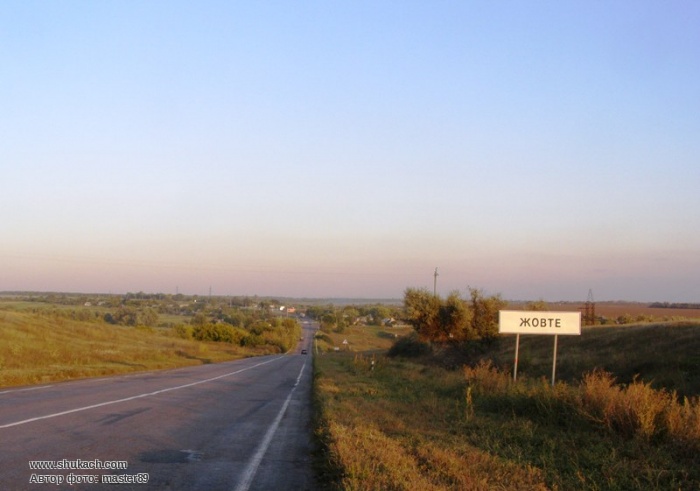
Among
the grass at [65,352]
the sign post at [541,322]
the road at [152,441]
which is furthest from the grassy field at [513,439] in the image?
the grass at [65,352]

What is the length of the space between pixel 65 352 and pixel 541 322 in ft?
91.6

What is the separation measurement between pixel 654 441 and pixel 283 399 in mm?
12684

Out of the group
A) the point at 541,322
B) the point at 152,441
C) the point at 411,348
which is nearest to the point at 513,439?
the point at 152,441

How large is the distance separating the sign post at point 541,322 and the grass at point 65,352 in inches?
657

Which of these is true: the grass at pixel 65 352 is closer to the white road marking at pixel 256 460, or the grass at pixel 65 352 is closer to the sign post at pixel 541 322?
the white road marking at pixel 256 460

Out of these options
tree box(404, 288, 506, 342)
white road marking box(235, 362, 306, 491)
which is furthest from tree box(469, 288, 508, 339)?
white road marking box(235, 362, 306, 491)

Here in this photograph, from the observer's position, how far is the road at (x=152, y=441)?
7715mm

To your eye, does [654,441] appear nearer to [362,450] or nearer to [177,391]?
[362,450]

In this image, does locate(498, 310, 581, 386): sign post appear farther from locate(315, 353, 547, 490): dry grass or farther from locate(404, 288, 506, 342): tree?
locate(404, 288, 506, 342): tree

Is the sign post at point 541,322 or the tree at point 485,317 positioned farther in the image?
the tree at point 485,317

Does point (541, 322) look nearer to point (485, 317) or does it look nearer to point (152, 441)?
point (152, 441)

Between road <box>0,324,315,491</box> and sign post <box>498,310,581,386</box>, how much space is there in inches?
237

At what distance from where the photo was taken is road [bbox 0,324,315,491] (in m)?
7.71

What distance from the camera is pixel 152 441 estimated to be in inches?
407
